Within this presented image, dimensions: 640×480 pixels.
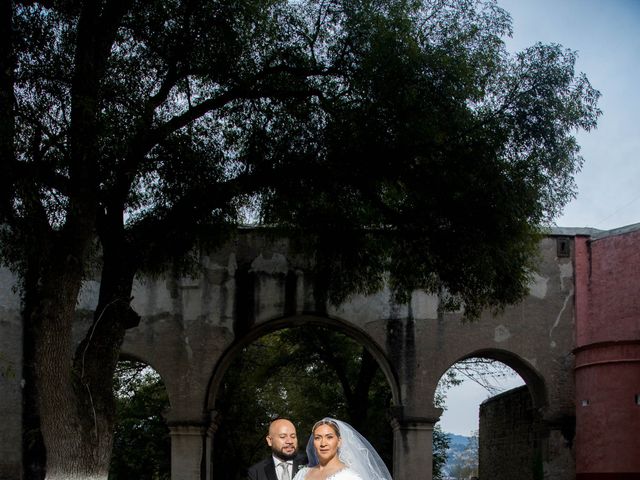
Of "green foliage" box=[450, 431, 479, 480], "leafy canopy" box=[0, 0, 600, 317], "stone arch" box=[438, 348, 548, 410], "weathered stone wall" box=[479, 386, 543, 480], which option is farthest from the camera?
"green foliage" box=[450, 431, 479, 480]

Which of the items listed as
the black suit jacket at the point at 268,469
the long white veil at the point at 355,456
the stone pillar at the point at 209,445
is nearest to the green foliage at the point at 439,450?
the stone pillar at the point at 209,445

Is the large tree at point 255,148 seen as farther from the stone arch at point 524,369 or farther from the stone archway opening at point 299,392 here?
the stone archway opening at point 299,392

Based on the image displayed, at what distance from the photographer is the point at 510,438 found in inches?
853

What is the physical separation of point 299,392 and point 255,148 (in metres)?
19.3

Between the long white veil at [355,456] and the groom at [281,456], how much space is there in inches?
14.6

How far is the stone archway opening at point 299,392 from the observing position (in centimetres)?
2284

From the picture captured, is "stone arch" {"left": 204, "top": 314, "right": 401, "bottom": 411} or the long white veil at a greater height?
"stone arch" {"left": 204, "top": 314, "right": 401, "bottom": 411}

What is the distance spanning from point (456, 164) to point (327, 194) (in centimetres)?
176

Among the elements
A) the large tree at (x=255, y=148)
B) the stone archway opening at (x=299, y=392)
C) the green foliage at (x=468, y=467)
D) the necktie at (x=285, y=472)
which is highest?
the large tree at (x=255, y=148)

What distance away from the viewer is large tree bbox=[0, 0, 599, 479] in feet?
33.6

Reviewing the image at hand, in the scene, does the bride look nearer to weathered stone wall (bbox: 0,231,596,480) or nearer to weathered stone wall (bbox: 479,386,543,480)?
weathered stone wall (bbox: 0,231,596,480)

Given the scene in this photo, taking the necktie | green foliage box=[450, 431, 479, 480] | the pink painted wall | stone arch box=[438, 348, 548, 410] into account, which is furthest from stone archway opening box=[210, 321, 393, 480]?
green foliage box=[450, 431, 479, 480]

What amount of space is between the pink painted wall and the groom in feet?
34.7

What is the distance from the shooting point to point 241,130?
1262cm
